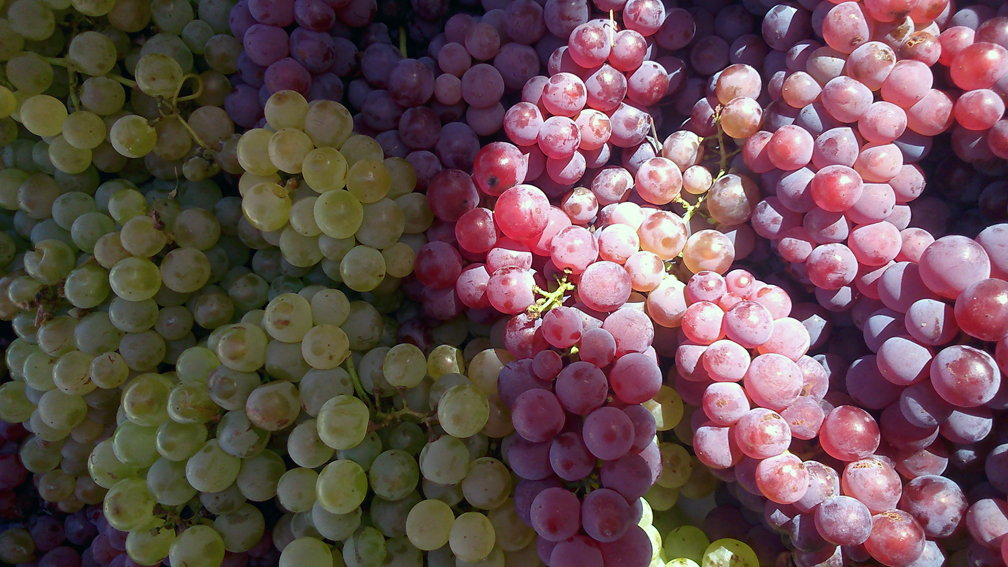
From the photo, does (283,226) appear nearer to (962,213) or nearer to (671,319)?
(671,319)

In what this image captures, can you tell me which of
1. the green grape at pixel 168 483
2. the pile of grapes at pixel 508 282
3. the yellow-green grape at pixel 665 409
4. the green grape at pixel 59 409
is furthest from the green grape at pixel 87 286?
the yellow-green grape at pixel 665 409

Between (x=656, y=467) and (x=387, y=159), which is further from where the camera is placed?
(x=387, y=159)

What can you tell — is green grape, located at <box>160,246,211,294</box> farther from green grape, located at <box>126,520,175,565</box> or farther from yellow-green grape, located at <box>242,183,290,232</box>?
green grape, located at <box>126,520,175,565</box>

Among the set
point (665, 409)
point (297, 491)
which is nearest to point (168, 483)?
point (297, 491)

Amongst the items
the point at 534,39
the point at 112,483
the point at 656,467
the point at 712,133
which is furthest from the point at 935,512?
the point at 112,483

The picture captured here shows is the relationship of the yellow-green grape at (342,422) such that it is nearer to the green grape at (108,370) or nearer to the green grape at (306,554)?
the green grape at (306,554)
